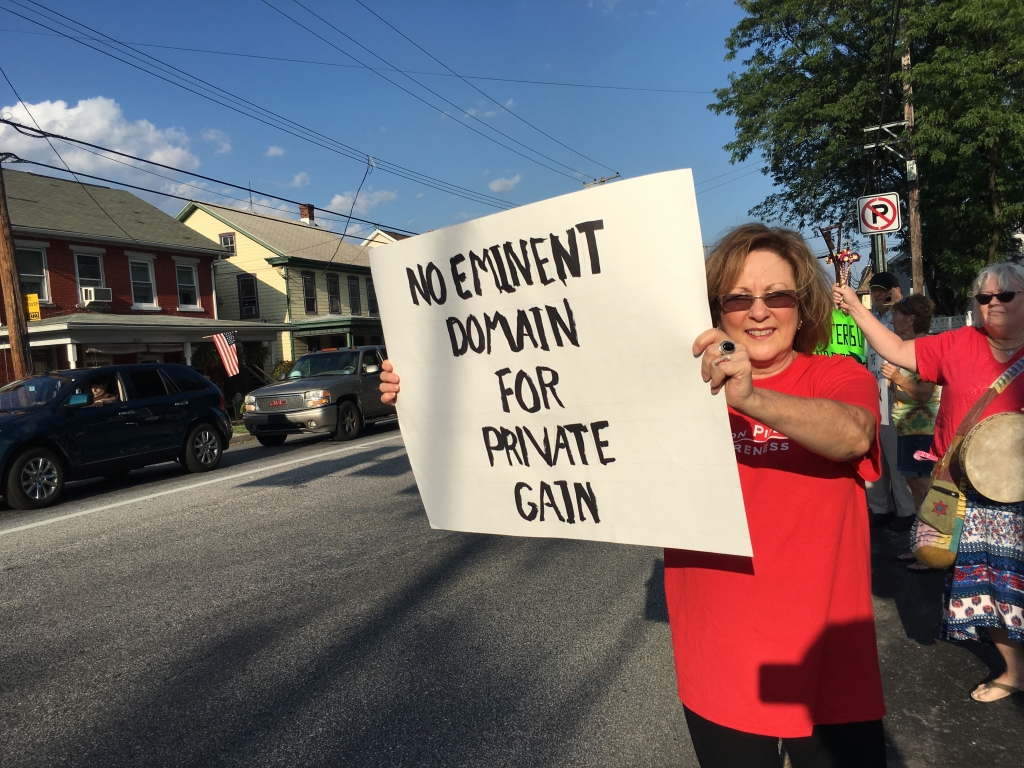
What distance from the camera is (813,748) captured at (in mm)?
1808

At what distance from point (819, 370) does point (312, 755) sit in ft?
8.12

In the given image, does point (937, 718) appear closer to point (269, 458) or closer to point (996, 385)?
point (996, 385)

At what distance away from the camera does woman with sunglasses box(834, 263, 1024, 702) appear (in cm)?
320

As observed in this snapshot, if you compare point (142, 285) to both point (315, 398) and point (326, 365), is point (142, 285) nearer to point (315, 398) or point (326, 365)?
point (326, 365)

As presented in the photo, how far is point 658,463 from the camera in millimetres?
1778

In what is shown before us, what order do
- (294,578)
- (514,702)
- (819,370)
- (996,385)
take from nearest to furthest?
(819,370) → (996,385) → (514,702) → (294,578)

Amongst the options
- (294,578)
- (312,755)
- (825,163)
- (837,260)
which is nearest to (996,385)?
(837,260)

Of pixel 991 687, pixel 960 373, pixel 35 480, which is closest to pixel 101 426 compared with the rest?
pixel 35 480

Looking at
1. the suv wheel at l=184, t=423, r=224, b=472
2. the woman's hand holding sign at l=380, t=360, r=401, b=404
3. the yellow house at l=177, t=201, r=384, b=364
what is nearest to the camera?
the woman's hand holding sign at l=380, t=360, r=401, b=404

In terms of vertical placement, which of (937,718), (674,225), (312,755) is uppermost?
(674,225)

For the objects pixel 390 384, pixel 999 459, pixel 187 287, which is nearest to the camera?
pixel 390 384

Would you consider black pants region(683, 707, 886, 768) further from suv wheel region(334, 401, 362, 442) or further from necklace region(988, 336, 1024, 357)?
suv wheel region(334, 401, 362, 442)

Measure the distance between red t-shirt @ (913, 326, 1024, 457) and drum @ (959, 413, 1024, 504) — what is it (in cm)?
14

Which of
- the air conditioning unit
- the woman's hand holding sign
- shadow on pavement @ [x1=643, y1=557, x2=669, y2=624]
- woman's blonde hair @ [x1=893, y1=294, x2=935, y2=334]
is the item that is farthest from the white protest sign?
the air conditioning unit
